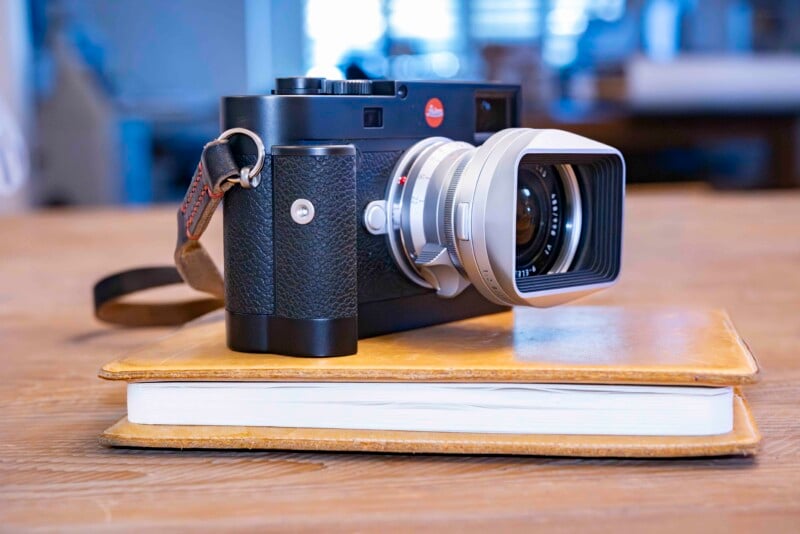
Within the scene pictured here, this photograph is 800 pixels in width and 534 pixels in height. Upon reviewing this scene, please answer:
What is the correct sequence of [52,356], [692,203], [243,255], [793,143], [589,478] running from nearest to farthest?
[589,478], [243,255], [52,356], [692,203], [793,143]

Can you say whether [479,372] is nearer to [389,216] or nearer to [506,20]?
[389,216]

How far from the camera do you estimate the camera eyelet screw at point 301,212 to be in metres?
0.53

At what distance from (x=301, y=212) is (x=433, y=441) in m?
0.14

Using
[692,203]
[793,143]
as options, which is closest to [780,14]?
[793,143]

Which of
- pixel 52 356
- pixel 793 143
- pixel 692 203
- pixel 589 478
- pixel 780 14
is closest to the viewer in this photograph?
pixel 589 478

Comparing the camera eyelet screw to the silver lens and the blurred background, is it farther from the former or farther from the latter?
the blurred background

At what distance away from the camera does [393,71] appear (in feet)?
8.68

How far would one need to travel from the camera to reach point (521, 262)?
0.58m

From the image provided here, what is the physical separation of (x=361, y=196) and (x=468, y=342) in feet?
0.34

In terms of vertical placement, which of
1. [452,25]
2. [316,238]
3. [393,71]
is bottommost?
[316,238]

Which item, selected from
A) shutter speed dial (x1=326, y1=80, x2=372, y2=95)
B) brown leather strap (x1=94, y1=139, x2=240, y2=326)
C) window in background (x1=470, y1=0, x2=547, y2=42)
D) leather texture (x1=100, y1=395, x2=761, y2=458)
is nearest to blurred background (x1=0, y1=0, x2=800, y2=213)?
window in background (x1=470, y1=0, x2=547, y2=42)

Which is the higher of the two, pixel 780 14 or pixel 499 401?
pixel 780 14

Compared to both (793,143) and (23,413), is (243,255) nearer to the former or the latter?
(23,413)

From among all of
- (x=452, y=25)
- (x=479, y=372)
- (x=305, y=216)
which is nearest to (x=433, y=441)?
(x=479, y=372)
